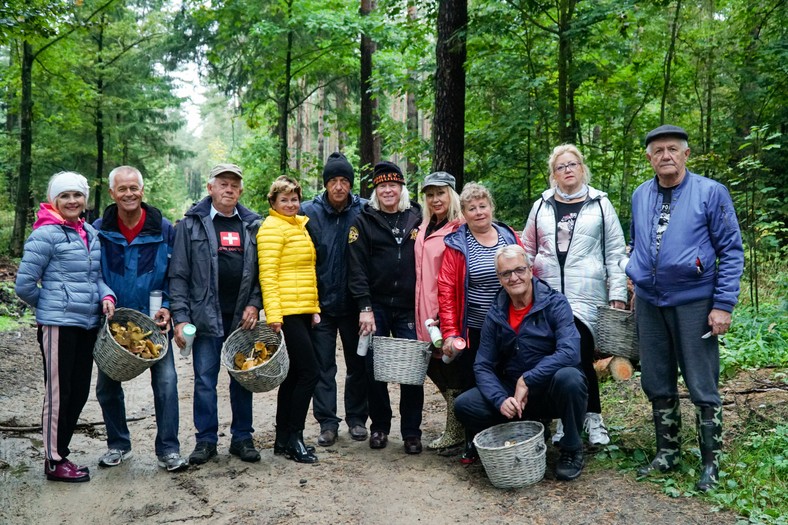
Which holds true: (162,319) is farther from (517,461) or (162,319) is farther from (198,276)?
(517,461)

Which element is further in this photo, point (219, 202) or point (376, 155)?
point (376, 155)

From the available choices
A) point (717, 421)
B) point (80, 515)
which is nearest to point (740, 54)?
point (717, 421)

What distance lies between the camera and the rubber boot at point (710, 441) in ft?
13.6

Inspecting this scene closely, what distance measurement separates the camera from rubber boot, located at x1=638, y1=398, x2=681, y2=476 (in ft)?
14.5

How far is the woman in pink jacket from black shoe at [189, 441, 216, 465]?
1.74m

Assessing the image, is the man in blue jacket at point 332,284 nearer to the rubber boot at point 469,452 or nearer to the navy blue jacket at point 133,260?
the rubber boot at point 469,452

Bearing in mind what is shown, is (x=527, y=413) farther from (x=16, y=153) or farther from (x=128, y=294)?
(x=16, y=153)

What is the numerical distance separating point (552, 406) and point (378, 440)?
1541mm

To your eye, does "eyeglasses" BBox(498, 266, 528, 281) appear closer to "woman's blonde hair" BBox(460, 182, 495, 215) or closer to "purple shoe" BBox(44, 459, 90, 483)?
"woman's blonde hair" BBox(460, 182, 495, 215)

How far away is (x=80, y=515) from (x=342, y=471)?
1.74 m

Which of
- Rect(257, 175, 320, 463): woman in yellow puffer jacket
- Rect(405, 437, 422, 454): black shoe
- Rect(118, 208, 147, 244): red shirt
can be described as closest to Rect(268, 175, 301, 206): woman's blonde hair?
Rect(257, 175, 320, 463): woman in yellow puffer jacket

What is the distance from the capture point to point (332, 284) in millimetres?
5367

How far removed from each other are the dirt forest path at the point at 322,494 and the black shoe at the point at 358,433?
10cm

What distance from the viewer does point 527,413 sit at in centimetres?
467
